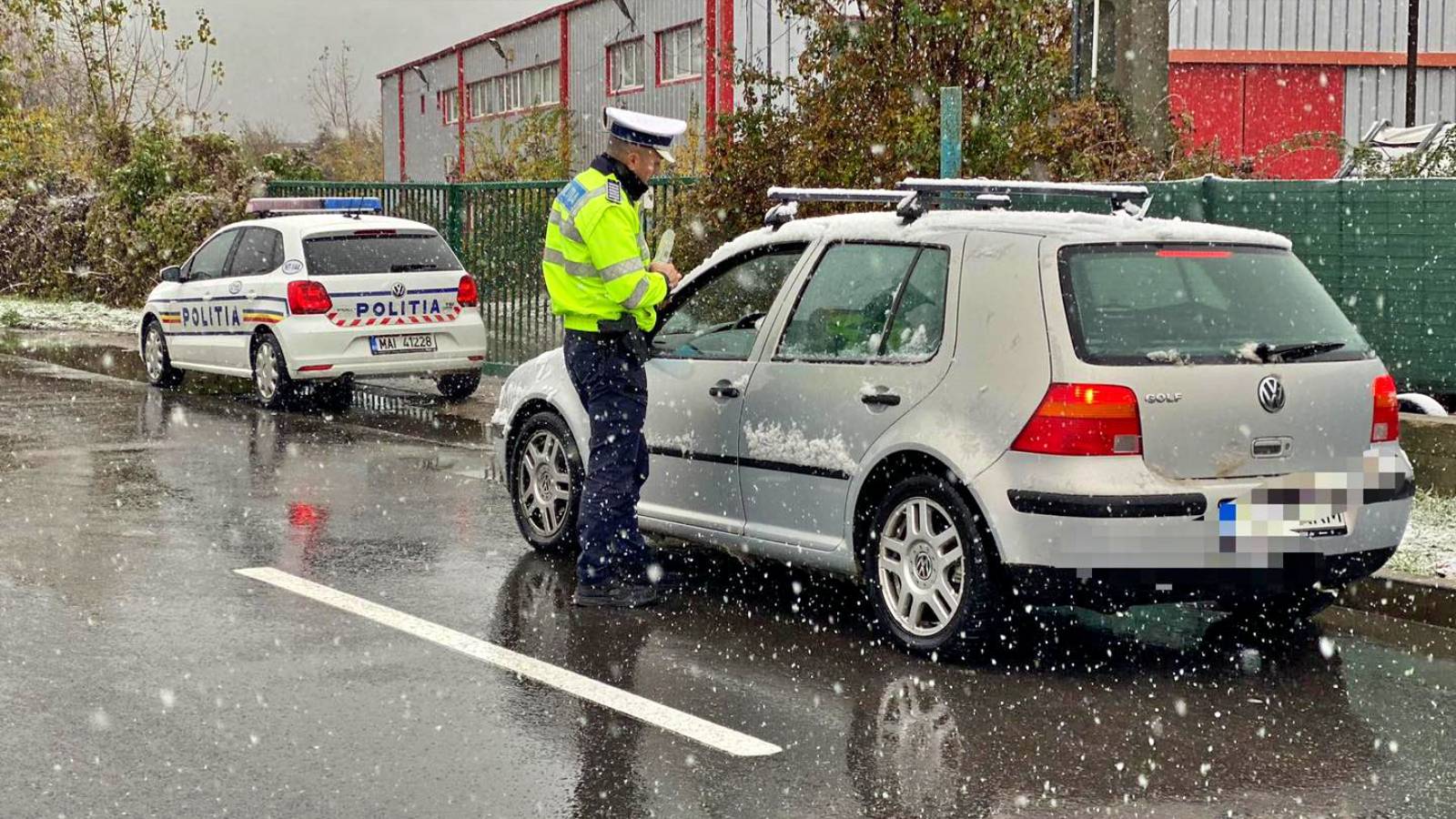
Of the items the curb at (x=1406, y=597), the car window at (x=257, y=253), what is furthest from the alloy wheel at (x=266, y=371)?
the curb at (x=1406, y=597)

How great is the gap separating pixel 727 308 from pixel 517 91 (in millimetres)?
38879

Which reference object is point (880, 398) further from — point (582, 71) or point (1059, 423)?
point (582, 71)

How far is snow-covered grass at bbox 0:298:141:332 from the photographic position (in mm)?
23109

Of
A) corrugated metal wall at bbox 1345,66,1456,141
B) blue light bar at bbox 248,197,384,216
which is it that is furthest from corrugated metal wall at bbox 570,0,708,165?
blue light bar at bbox 248,197,384,216

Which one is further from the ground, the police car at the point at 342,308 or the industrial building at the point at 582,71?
the industrial building at the point at 582,71

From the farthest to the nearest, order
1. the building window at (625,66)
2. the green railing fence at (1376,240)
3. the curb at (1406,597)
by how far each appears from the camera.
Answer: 1. the building window at (625,66)
2. the green railing fence at (1376,240)
3. the curb at (1406,597)

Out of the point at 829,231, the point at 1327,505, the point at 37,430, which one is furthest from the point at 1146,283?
the point at 37,430

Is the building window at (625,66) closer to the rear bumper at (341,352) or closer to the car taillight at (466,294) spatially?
the car taillight at (466,294)

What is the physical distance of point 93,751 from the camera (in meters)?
5.18

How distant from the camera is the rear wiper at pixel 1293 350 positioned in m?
6.11

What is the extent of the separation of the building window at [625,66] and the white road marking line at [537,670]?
30.5 meters

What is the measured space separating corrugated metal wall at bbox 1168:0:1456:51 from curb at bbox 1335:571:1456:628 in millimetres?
27407

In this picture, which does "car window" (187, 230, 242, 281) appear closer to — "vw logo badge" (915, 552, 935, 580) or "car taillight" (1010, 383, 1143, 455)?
"vw logo badge" (915, 552, 935, 580)

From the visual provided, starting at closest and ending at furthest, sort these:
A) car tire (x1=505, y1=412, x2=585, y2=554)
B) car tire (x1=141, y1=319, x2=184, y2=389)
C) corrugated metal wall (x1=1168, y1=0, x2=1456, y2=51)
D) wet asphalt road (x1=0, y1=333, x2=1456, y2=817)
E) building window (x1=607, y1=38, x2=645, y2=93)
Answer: wet asphalt road (x1=0, y1=333, x2=1456, y2=817)
car tire (x1=505, y1=412, x2=585, y2=554)
car tire (x1=141, y1=319, x2=184, y2=389)
corrugated metal wall (x1=1168, y1=0, x2=1456, y2=51)
building window (x1=607, y1=38, x2=645, y2=93)
